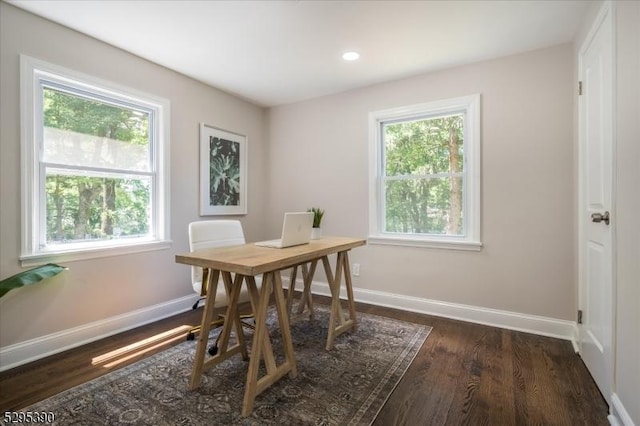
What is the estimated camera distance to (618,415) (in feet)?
4.88

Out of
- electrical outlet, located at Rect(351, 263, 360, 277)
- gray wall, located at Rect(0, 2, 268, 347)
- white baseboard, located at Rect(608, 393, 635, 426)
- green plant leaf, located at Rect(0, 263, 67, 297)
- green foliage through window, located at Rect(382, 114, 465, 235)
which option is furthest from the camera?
→ electrical outlet, located at Rect(351, 263, 360, 277)

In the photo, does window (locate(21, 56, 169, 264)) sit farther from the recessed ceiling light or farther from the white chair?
the recessed ceiling light

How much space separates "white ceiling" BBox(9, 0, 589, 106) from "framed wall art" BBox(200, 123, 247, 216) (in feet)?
2.41

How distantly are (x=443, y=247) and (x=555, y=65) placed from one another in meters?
1.78

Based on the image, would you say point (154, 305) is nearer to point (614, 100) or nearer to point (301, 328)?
point (301, 328)

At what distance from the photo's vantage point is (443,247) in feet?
10.0

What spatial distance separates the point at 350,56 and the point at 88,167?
2405mm

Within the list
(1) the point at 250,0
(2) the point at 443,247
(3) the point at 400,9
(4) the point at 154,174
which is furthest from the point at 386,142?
(4) the point at 154,174

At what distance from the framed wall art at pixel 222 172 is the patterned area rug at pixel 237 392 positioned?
163 cm

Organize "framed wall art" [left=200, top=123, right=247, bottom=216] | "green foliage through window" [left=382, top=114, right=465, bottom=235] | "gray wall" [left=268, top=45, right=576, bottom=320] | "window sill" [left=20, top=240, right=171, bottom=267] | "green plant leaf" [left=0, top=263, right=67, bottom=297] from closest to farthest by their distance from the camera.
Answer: "green plant leaf" [left=0, top=263, right=67, bottom=297]
"window sill" [left=20, top=240, right=171, bottom=267]
"gray wall" [left=268, top=45, right=576, bottom=320]
"green foliage through window" [left=382, top=114, right=465, bottom=235]
"framed wall art" [left=200, top=123, right=247, bottom=216]

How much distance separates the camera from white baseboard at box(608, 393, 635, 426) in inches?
55.1

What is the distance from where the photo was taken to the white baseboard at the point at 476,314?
2.56 meters

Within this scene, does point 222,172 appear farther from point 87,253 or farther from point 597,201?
point 597,201

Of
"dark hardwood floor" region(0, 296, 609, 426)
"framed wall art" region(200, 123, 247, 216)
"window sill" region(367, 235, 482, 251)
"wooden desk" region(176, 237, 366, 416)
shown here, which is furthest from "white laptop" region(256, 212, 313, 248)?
"framed wall art" region(200, 123, 247, 216)
